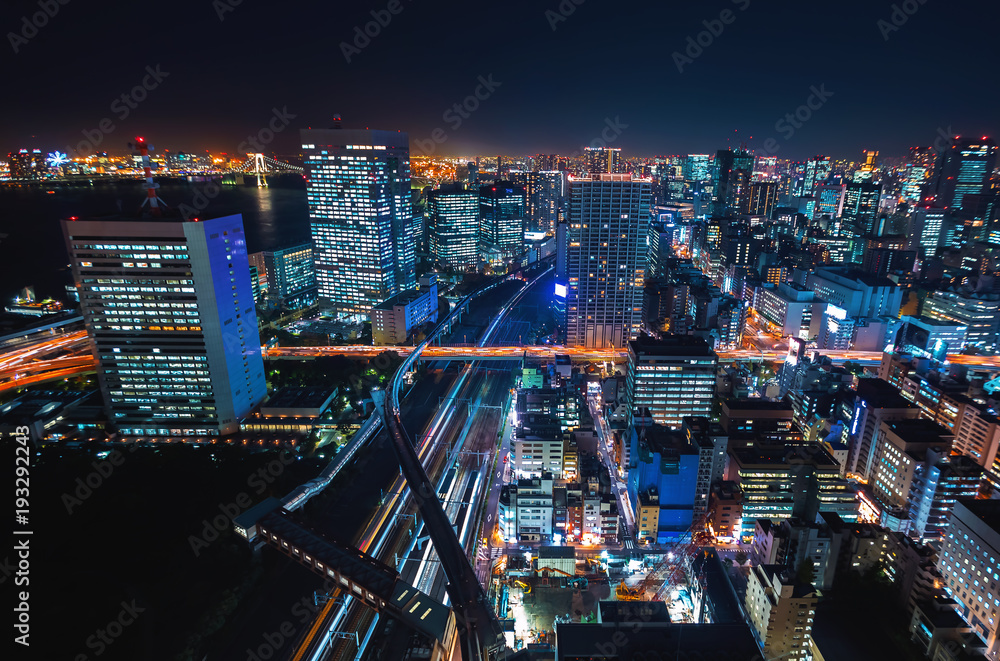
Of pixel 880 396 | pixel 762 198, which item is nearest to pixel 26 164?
pixel 880 396

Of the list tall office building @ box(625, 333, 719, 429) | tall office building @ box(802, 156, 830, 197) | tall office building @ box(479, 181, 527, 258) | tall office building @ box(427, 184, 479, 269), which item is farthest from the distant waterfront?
tall office building @ box(802, 156, 830, 197)

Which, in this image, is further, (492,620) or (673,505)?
(673,505)

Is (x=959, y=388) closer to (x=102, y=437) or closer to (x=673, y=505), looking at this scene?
(x=673, y=505)

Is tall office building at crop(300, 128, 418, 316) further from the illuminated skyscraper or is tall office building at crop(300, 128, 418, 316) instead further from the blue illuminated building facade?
the illuminated skyscraper

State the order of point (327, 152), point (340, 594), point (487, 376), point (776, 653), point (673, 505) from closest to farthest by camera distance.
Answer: point (776, 653)
point (340, 594)
point (673, 505)
point (487, 376)
point (327, 152)

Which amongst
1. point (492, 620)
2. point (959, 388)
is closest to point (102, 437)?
point (492, 620)

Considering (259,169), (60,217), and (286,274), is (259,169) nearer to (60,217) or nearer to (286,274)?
(60,217)
